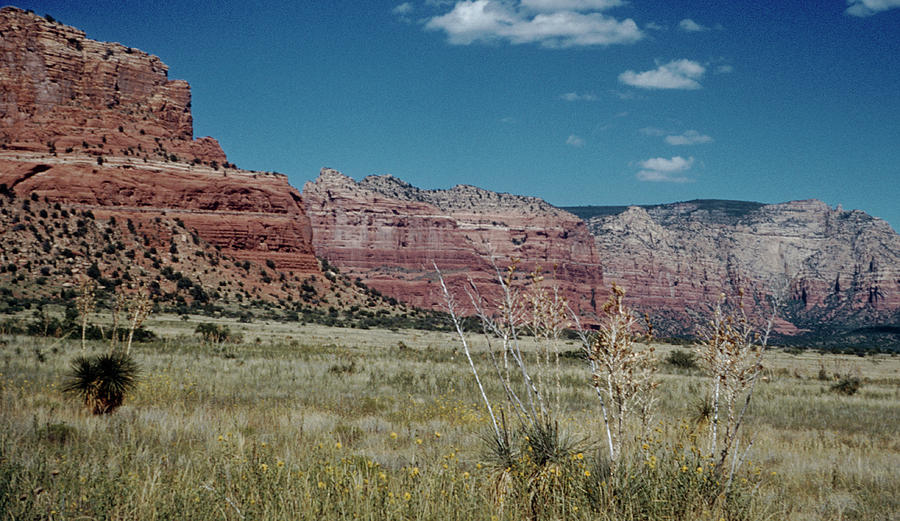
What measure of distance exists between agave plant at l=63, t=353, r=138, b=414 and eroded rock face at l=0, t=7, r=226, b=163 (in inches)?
2981

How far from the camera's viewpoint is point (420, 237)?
524ft

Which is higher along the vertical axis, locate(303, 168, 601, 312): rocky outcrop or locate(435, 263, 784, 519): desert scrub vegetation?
locate(303, 168, 601, 312): rocky outcrop

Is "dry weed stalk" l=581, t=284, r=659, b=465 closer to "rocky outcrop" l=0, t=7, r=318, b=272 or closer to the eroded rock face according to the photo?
"rocky outcrop" l=0, t=7, r=318, b=272

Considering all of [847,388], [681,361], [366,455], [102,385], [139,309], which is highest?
[139,309]

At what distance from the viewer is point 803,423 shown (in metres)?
13.2

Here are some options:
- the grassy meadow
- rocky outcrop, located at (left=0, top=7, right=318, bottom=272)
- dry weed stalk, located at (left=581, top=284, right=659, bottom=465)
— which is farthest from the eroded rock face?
dry weed stalk, located at (left=581, top=284, right=659, bottom=465)

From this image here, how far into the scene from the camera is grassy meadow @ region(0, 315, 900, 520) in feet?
14.3

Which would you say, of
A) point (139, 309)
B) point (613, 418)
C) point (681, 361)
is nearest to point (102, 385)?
point (139, 309)

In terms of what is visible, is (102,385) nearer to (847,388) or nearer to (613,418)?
(613,418)

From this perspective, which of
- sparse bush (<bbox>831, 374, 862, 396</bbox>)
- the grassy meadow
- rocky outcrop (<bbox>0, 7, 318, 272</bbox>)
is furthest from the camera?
rocky outcrop (<bbox>0, 7, 318, 272</bbox>)

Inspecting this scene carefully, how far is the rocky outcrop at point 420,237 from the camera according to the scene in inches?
6107

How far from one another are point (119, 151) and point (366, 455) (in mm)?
81394

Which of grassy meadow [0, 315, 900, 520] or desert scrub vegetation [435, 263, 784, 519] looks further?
grassy meadow [0, 315, 900, 520]

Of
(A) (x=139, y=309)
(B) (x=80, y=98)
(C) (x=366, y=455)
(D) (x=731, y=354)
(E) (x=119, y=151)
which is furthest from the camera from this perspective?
(B) (x=80, y=98)
